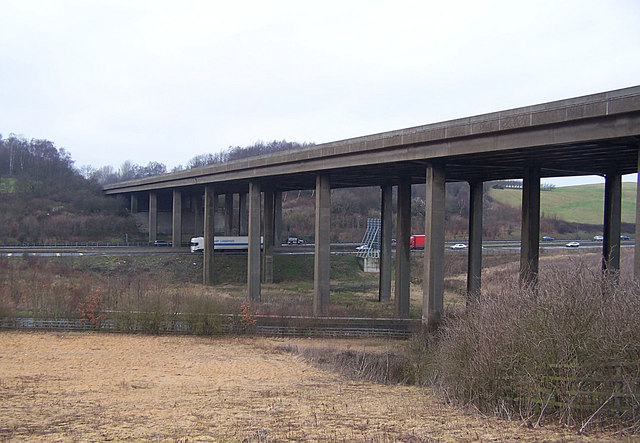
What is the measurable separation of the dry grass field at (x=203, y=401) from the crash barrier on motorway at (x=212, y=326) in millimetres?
3224

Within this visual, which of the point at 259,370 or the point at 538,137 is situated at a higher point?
the point at 538,137

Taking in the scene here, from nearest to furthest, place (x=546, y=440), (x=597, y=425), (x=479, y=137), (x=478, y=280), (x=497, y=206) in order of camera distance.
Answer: (x=546, y=440), (x=597, y=425), (x=479, y=137), (x=478, y=280), (x=497, y=206)

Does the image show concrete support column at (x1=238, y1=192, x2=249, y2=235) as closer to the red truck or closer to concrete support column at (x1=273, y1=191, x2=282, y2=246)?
concrete support column at (x1=273, y1=191, x2=282, y2=246)

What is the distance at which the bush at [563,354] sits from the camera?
12781 millimetres

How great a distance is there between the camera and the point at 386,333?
32781mm

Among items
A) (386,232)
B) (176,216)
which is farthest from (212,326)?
(176,216)

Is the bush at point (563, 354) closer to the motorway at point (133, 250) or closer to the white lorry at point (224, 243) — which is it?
the motorway at point (133, 250)

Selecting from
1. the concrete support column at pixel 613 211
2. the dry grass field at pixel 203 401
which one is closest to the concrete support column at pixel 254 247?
the dry grass field at pixel 203 401

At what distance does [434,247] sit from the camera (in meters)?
31.7

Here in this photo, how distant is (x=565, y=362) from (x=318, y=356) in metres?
15.1

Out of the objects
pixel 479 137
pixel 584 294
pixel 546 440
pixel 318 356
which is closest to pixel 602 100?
pixel 479 137

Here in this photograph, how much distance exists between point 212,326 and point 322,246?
11.1m

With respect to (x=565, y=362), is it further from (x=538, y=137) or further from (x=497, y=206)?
(x=497, y=206)

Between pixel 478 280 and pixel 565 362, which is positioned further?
pixel 478 280
